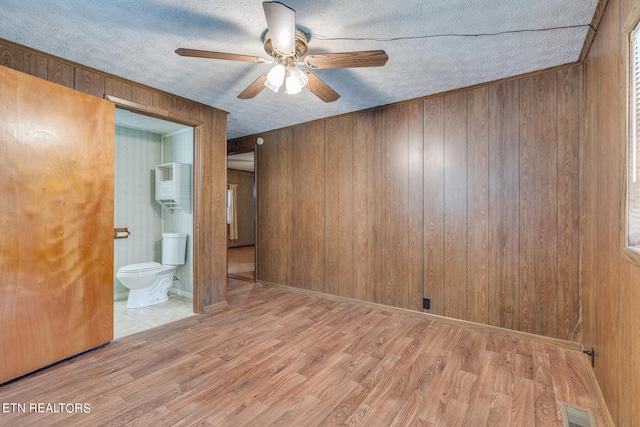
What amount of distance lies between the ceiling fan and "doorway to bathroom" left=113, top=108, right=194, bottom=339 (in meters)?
2.02

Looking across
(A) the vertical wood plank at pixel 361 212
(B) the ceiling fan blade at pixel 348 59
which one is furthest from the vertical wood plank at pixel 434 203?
(B) the ceiling fan blade at pixel 348 59

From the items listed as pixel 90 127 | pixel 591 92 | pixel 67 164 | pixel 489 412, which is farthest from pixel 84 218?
pixel 591 92

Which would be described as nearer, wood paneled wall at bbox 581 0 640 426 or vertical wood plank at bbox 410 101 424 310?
wood paneled wall at bbox 581 0 640 426

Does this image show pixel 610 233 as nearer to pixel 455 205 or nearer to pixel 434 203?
pixel 455 205

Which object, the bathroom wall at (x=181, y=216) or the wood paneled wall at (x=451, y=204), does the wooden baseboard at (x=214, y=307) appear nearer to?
the bathroom wall at (x=181, y=216)

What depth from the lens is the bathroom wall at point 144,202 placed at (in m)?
3.62

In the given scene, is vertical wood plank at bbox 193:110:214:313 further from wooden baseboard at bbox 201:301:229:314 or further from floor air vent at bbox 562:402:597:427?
floor air vent at bbox 562:402:597:427

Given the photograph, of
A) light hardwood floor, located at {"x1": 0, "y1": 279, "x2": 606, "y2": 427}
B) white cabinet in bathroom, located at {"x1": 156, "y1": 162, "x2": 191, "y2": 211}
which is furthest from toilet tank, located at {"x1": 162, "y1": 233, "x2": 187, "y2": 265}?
light hardwood floor, located at {"x1": 0, "y1": 279, "x2": 606, "y2": 427}

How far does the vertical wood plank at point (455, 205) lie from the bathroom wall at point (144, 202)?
3.04 meters

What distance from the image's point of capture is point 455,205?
2.78 m

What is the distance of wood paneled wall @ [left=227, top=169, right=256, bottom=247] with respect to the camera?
8.30 metres

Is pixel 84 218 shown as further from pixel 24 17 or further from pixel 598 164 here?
pixel 598 164

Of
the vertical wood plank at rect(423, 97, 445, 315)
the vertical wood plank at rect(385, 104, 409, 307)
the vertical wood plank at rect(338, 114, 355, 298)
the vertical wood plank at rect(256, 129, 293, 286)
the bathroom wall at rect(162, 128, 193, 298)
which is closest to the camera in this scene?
the vertical wood plank at rect(423, 97, 445, 315)

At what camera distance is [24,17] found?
172 cm
